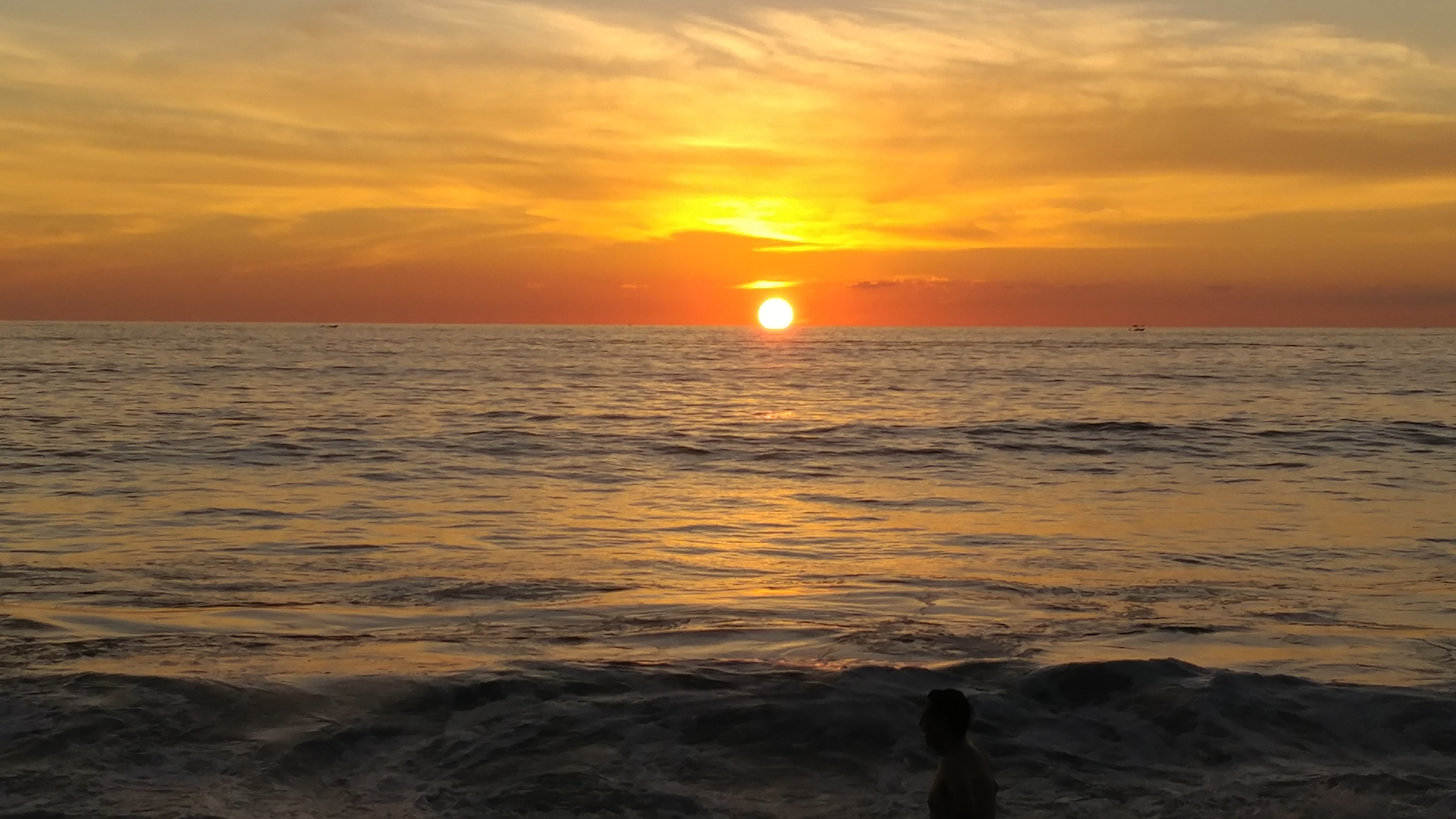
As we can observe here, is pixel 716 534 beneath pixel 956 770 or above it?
beneath

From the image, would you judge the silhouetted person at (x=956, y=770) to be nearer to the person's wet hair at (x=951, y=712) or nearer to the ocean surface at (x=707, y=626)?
the person's wet hair at (x=951, y=712)

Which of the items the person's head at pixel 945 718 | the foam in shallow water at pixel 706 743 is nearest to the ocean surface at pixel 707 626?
the foam in shallow water at pixel 706 743

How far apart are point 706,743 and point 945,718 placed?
477 cm

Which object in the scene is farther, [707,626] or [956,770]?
[707,626]

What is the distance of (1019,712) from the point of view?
1051 centimetres

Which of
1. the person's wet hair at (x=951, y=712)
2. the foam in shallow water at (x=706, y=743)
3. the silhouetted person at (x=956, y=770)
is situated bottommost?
the foam in shallow water at (x=706, y=743)

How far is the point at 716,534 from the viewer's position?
65.1 ft

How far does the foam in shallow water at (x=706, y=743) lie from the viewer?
870 centimetres

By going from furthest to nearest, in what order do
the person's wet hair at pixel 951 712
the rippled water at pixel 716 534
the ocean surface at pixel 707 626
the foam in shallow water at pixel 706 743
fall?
1. the rippled water at pixel 716 534
2. the ocean surface at pixel 707 626
3. the foam in shallow water at pixel 706 743
4. the person's wet hair at pixel 951 712

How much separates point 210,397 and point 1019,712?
47.3 m

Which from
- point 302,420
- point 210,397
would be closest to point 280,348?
point 210,397

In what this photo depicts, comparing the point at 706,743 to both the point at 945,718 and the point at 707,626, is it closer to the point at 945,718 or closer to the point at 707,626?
the point at 707,626

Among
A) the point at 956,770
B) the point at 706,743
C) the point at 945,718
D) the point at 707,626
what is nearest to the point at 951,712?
the point at 945,718

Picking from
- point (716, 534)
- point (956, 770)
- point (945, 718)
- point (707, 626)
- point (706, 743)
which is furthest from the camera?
point (716, 534)
